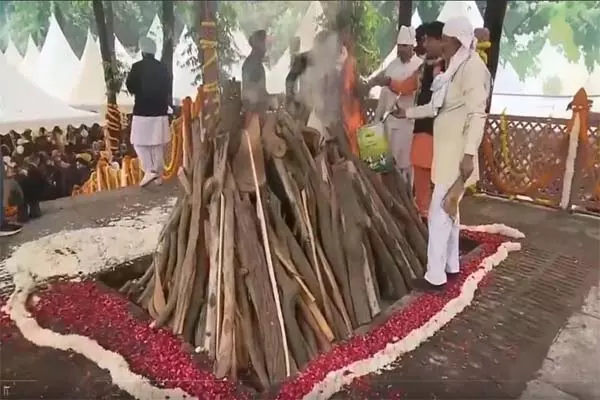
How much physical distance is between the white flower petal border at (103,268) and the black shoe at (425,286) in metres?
0.15

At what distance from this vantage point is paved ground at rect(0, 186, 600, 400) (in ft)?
3.70

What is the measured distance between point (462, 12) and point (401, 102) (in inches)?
8.4

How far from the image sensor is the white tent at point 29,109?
41.7 inches

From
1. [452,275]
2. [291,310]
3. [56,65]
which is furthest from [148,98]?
[452,275]

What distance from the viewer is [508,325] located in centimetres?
132

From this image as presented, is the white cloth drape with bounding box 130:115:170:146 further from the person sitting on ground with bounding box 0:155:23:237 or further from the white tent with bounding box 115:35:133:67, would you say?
the person sitting on ground with bounding box 0:155:23:237

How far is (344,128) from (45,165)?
60 cm

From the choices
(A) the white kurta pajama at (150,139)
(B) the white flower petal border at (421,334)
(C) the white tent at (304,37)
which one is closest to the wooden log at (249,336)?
(B) the white flower petal border at (421,334)

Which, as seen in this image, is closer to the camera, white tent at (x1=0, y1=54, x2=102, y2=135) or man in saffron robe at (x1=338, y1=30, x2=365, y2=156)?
white tent at (x1=0, y1=54, x2=102, y2=135)

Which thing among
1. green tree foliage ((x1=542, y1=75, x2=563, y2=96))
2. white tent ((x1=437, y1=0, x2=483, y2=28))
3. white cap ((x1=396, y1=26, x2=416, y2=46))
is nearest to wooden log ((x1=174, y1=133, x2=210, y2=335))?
white cap ((x1=396, y1=26, x2=416, y2=46))

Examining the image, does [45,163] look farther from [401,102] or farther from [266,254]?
[401,102]

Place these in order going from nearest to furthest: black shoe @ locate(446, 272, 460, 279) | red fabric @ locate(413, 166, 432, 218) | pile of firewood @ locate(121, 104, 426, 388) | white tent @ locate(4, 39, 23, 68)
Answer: white tent @ locate(4, 39, 23, 68), pile of firewood @ locate(121, 104, 426, 388), red fabric @ locate(413, 166, 432, 218), black shoe @ locate(446, 272, 460, 279)

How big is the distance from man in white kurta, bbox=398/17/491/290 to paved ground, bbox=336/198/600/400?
0.35ft

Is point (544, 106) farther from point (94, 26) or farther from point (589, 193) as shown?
point (94, 26)
